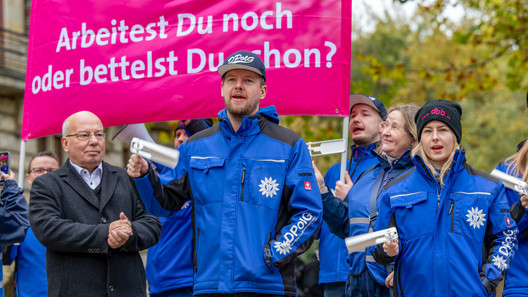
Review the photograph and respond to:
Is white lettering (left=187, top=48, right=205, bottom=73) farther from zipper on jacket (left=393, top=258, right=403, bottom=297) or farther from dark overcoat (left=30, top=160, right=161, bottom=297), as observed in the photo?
zipper on jacket (left=393, top=258, right=403, bottom=297)

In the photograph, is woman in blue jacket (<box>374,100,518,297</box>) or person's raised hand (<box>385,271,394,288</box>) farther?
person's raised hand (<box>385,271,394,288</box>)

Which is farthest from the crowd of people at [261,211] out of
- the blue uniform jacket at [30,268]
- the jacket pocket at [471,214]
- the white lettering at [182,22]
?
the blue uniform jacket at [30,268]

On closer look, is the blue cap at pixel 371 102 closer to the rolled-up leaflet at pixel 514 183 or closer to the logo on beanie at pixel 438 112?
the logo on beanie at pixel 438 112

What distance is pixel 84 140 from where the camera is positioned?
5898mm

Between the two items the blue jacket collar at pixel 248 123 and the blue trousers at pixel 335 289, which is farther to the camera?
the blue trousers at pixel 335 289

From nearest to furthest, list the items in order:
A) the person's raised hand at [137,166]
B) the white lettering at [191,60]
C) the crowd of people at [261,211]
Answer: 1. the person's raised hand at [137,166]
2. the crowd of people at [261,211]
3. the white lettering at [191,60]

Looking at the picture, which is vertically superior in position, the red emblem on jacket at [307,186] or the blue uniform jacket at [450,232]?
the red emblem on jacket at [307,186]

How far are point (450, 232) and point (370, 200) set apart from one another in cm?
106

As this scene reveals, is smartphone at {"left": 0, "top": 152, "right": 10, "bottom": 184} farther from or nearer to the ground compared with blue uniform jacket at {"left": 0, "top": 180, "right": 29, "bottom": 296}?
farther from the ground

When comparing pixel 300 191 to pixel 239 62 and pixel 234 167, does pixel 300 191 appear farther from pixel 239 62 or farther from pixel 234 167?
pixel 239 62

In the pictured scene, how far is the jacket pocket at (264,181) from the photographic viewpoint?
5117 mm

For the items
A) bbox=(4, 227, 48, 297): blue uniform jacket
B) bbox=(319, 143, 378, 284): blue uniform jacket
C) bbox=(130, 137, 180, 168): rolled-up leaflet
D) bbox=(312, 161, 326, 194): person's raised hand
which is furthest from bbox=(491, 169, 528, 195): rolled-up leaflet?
bbox=(4, 227, 48, 297): blue uniform jacket

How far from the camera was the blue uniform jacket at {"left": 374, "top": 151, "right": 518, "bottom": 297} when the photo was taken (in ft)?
16.6

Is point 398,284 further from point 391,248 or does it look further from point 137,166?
point 137,166
